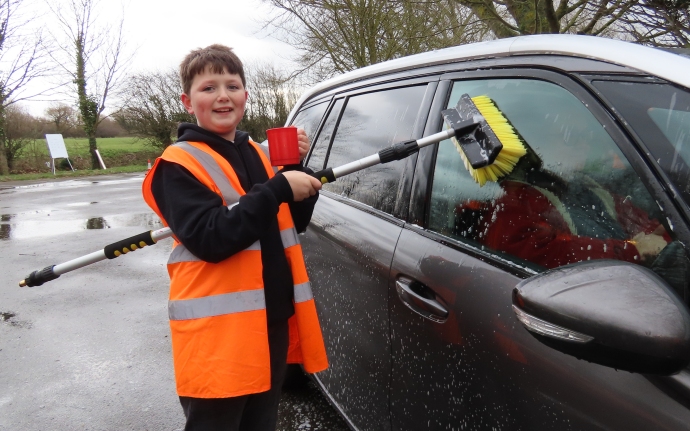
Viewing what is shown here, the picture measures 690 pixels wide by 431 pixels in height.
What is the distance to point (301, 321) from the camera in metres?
1.80

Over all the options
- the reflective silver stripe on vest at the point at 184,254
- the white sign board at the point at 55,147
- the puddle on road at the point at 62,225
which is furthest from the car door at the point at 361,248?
the white sign board at the point at 55,147

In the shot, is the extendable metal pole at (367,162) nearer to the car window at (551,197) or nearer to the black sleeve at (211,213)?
the car window at (551,197)

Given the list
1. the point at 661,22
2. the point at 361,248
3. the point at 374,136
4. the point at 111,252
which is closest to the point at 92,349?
the point at 111,252

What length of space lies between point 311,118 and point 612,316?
2430 millimetres

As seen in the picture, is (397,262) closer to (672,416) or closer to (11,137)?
(672,416)

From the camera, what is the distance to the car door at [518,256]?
111cm

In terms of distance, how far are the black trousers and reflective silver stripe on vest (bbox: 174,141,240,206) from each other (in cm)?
50

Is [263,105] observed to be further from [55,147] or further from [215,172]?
[215,172]

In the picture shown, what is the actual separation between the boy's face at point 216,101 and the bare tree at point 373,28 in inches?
382

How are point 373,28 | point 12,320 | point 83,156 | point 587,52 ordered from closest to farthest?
point 587,52
point 12,320
point 373,28
point 83,156

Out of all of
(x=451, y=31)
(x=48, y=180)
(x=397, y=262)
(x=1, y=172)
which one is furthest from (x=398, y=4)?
(x=1, y=172)

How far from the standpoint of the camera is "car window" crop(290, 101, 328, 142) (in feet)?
9.66

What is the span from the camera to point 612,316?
918 mm

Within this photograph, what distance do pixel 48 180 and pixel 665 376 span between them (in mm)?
20443
